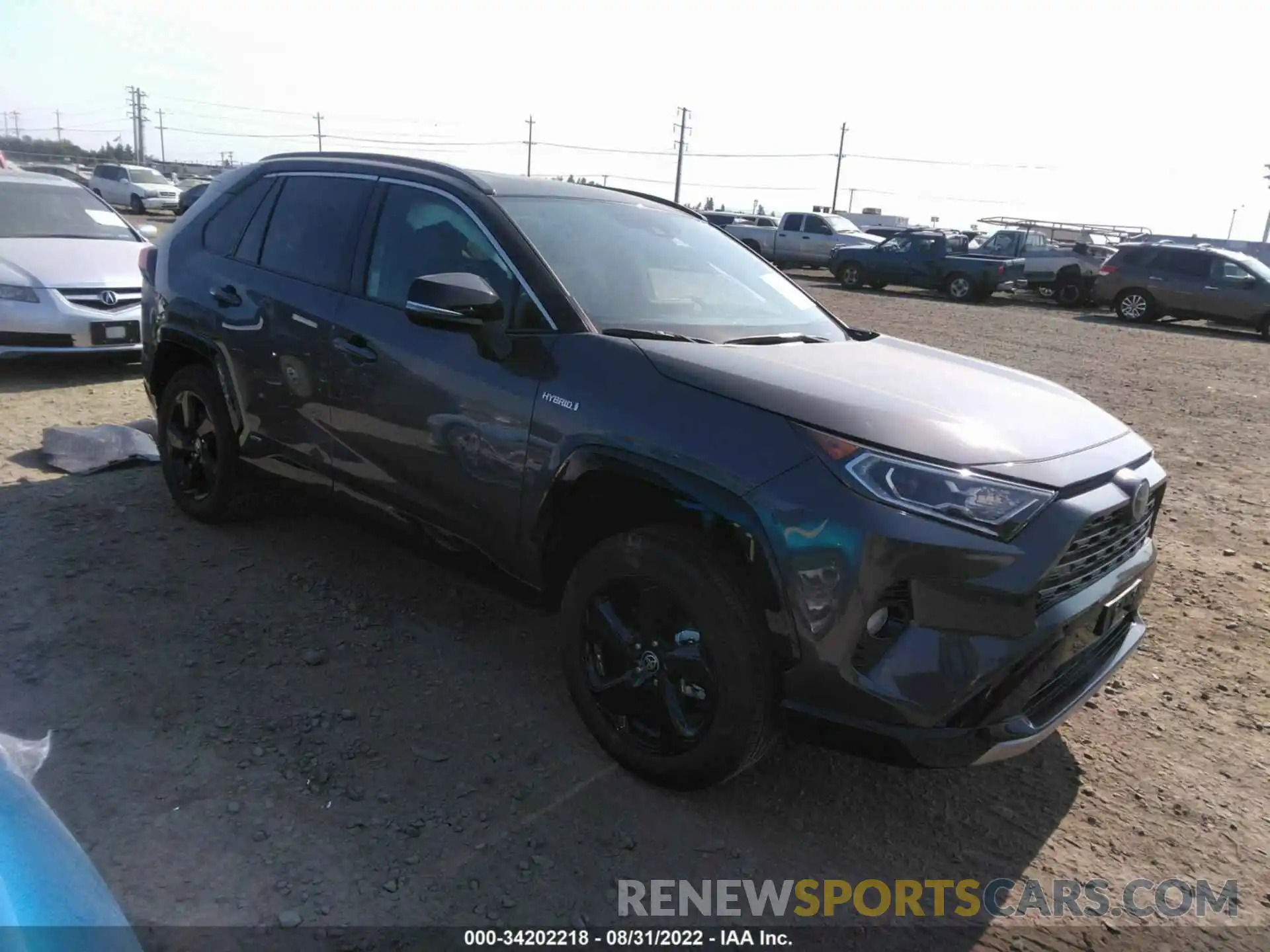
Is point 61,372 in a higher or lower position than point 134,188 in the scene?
lower

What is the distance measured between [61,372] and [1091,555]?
8.32m

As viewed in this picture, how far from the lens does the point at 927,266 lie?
23.4 meters

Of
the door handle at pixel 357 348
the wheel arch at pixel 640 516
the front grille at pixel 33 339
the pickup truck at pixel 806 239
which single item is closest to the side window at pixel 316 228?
the door handle at pixel 357 348

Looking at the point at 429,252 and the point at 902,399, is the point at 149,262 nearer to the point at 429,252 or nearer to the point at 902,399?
the point at 429,252

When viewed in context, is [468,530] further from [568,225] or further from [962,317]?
[962,317]

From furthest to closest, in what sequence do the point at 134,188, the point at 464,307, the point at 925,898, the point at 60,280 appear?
the point at 134,188 < the point at 60,280 < the point at 464,307 < the point at 925,898

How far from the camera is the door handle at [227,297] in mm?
4199

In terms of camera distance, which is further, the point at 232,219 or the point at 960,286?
the point at 960,286


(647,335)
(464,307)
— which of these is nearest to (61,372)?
(464,307)

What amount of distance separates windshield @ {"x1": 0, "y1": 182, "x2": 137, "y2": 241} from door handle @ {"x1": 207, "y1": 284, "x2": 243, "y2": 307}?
538 centimetres

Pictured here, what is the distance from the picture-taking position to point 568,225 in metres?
3.48

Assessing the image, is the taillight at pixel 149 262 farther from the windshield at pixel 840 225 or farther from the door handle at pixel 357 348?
the windshield at pixel 840 225

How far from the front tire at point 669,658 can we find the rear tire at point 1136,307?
801 inches

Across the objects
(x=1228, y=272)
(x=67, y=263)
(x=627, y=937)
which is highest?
(x=1228, y=272)
